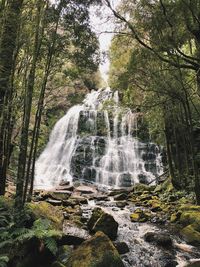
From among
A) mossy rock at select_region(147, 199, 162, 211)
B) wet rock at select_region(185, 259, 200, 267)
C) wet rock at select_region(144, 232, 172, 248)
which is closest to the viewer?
wet rock at select_region(185, 259, 200, 267)

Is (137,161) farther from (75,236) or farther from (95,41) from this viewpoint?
(75,236)

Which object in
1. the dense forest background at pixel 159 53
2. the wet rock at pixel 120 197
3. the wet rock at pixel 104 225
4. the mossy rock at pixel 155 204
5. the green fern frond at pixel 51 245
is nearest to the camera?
the green fern frond at pixel 51 245

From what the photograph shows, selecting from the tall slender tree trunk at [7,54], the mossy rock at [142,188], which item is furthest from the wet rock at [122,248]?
the mossy rock at [142,188]

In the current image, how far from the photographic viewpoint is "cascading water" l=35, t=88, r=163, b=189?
20125 mm

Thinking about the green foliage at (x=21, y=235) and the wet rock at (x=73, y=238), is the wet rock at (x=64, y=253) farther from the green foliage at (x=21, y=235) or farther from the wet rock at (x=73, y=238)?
the green foliage at (x=21, y=235)

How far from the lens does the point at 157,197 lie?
45.2 feet

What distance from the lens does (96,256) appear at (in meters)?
4.95

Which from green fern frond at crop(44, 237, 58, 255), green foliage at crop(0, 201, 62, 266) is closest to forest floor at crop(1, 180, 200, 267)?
green fern frond at crop(44, 237, 58, 255)

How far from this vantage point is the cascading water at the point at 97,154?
20125mm

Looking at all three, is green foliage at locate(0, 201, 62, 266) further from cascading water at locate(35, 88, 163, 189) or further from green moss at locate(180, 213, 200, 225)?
cascading water at locate(35, 88, 163, 189)

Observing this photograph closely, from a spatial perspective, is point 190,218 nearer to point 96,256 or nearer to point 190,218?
point 190,218

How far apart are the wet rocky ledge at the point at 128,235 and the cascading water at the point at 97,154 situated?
7400 mm

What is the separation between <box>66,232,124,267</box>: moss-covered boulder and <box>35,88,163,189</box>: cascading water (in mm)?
13283

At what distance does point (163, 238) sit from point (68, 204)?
5.30 m
